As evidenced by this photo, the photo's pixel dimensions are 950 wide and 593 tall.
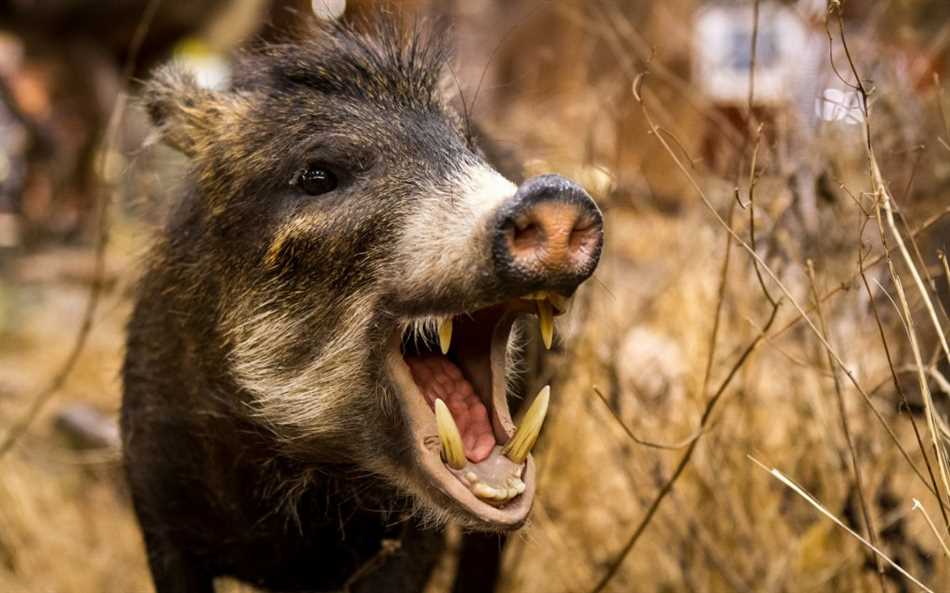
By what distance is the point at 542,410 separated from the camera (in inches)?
89.4

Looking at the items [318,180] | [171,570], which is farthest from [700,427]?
[171,570]

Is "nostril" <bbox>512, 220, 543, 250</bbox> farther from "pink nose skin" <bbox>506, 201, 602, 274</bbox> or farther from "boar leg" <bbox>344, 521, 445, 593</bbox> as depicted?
"boar leg" <bbox>344, 521, 445, 593</bbox>

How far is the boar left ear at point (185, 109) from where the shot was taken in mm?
3143

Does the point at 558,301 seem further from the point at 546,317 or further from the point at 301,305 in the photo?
the point at 301,305

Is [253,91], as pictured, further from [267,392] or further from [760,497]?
[760,497]

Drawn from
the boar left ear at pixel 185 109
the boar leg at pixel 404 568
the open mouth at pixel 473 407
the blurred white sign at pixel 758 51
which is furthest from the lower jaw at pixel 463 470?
the blurred white sign at pixel 758 51

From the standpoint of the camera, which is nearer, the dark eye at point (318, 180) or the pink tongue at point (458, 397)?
the pink tongue at point (458, 397)

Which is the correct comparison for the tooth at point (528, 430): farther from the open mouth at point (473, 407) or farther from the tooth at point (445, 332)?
the tooth at point (445, 332)

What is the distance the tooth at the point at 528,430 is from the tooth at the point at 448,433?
0.10 metres

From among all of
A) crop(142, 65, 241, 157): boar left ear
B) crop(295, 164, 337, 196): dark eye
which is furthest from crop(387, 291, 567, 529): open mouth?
crop(142, 65, 241, 157): boar left ear

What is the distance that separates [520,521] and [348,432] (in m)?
0.56

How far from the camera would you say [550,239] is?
7.00 feet

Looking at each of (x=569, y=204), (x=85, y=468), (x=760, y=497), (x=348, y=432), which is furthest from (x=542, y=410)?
(x=85, y=468)

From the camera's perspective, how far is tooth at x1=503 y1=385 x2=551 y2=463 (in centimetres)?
228
